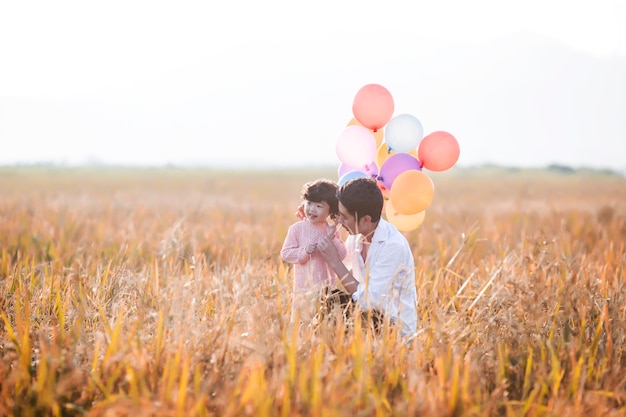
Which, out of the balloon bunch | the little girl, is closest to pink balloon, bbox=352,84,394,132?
the balloon bunch

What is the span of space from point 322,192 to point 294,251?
378mm

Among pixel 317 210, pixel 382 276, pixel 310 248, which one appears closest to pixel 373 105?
pixel 317 210

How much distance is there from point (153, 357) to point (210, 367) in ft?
0.80

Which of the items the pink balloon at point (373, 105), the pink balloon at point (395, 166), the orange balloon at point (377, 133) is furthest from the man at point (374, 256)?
the orange balloon at point (377, 133)

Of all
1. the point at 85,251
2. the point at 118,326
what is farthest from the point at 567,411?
the point at 85,251

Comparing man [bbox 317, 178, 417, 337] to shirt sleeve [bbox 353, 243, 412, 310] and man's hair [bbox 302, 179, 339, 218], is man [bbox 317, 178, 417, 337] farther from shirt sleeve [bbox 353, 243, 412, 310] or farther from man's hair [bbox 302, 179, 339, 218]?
man's hair [bbox 302, 179, 339, 218]

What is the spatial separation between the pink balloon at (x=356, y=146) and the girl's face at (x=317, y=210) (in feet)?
1.55

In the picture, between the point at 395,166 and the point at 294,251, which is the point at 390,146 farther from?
the point at 294,251

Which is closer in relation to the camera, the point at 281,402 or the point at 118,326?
the point at 281,402

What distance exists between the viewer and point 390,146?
3.86m

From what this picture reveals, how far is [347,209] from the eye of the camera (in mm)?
3174

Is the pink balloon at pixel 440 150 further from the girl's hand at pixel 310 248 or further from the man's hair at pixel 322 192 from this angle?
the girl's hand at pixel 310 248

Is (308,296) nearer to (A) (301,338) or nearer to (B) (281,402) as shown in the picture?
(A) (301,338)

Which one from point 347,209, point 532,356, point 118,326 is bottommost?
point 532,356
